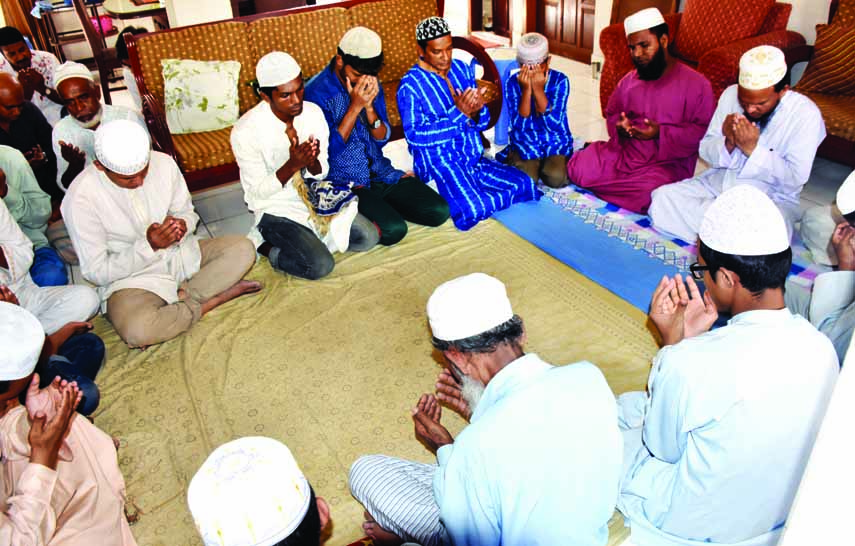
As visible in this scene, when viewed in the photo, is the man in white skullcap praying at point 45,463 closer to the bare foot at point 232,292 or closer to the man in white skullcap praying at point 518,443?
the man in white skullcap praying at point 518,443

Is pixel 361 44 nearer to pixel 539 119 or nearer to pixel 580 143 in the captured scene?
pixel 539 119

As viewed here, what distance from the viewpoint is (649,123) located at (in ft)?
12.7

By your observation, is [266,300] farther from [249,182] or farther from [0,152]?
[0,152]

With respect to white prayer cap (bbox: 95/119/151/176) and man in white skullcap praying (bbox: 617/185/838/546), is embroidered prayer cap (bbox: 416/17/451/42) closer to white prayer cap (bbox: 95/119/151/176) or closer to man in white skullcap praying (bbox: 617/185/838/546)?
white prayer cap (bbox: 95/119/151/176)

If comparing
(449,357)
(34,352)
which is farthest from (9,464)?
(449,357)

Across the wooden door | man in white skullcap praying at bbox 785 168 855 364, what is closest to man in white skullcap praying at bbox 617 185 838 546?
man in white skullcap praying at bbox 785 168 855 364

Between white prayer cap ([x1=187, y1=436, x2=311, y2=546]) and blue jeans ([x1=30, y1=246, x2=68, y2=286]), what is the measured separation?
2.63 meters

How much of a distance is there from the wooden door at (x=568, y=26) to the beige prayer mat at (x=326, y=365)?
4.65 metres

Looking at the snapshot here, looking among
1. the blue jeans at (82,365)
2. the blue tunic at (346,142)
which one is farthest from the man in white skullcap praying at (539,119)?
the blue jeans at (82,365)

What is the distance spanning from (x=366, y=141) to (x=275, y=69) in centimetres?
80

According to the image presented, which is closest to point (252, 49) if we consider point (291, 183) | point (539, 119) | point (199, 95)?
point (199, 95)

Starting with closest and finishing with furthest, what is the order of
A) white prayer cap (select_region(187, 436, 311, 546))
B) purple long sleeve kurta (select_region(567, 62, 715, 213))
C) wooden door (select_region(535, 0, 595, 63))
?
white prayer cap (select_region(187, 436, 311, 546)), purple long sleeve kurta (select_region(567, 62, 715, 213)), wooden door (select_region(535, 0, 595, 63))

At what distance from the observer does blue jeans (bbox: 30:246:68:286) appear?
3303mm

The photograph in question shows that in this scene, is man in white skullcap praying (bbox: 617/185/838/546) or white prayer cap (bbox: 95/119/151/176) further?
white prayer cap (bbox: 95/119/151/176)
